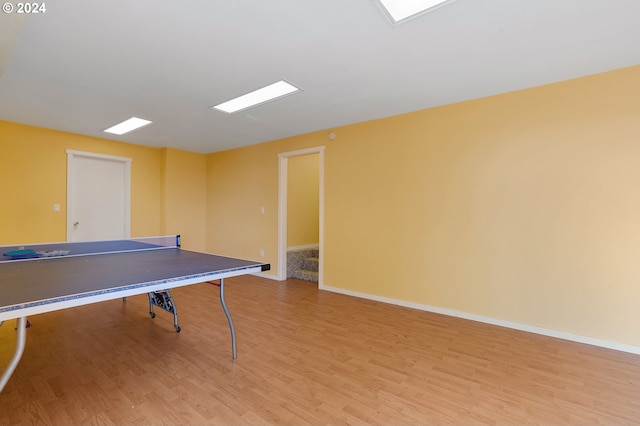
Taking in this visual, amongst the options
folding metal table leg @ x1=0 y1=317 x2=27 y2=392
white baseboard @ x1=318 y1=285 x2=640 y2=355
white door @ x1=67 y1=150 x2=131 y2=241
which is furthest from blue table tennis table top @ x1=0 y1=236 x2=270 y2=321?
white door @ x1=67 y1=150 x2=131 y2=241

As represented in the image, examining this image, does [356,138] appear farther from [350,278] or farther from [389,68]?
[350,278]

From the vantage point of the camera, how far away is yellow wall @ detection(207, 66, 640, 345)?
2418mm

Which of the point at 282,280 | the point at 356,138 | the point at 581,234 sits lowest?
the point at 282,280

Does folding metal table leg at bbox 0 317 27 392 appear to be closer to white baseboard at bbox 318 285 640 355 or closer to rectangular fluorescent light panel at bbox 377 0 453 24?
rectangular fluorescent light panel at bbox 377 0 453 24

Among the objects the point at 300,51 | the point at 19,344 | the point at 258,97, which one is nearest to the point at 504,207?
the point at 300,51

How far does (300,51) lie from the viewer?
216 cm

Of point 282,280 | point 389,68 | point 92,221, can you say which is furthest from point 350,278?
point 92,221

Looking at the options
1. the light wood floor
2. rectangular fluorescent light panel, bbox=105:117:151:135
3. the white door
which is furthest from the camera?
the white door

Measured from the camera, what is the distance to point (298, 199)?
5.21 metres

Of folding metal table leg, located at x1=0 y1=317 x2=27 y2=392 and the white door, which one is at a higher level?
the white door

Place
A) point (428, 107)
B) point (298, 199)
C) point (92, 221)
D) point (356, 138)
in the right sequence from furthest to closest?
point (298, 199) → point (92, 221) → point (356, 138) → point (428, 107)

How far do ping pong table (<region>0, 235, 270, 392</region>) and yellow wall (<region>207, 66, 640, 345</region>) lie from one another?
2.06 m

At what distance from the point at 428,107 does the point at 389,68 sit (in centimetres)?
112

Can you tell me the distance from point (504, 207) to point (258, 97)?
2.86 m
